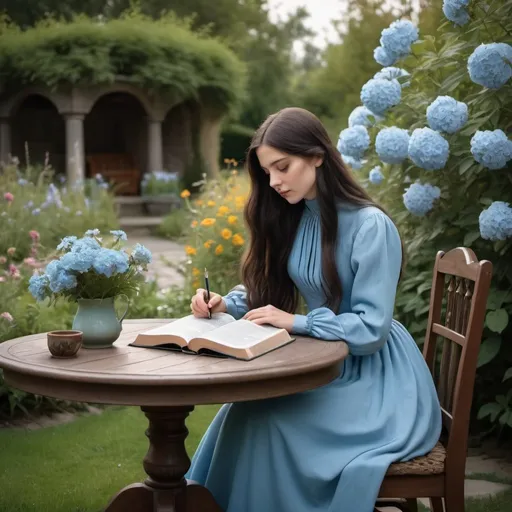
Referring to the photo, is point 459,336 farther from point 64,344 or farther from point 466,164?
point 466,164

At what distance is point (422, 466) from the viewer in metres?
2.60

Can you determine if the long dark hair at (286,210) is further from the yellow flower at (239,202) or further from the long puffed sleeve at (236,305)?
the yellow flower at (239,202)

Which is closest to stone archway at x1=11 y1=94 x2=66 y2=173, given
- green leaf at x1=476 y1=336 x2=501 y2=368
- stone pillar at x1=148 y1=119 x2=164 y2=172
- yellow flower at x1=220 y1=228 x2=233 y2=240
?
stone pillar at x1=148 y1=119 x2=164 y2=172

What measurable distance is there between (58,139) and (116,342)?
16.8 meters

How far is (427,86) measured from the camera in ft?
15.9

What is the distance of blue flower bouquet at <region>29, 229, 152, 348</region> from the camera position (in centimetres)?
261

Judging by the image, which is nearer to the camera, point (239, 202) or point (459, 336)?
point (459, 336)

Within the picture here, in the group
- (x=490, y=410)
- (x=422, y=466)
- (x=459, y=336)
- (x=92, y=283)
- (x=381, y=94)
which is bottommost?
(x=490, y=410)

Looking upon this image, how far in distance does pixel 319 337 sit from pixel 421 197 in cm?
182

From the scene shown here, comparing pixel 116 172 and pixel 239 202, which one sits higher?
pixel 239 202

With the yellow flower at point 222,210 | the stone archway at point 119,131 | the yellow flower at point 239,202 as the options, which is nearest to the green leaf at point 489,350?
the yellow flower at point 222,210

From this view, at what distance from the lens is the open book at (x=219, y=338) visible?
2.50 metres

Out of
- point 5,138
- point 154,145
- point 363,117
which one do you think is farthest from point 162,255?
point 5,138

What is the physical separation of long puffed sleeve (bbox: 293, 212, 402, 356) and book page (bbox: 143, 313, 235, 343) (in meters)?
0.26
